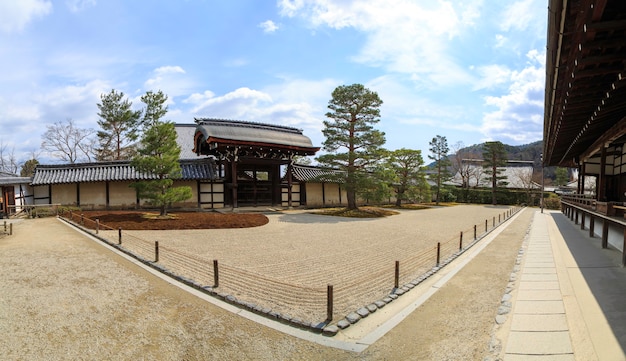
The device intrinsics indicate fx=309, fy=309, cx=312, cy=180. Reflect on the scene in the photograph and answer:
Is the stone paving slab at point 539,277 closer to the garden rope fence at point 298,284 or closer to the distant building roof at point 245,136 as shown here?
the garden rope fence at point 298,284

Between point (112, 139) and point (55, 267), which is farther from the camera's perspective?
point (112, 139)

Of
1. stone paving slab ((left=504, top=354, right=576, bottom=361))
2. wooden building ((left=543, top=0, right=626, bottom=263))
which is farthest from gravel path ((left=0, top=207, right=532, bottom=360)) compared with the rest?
wooden building ((left=543, top=0, right=626, bottom=263))

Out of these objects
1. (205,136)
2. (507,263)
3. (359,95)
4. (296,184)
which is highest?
(359,95)

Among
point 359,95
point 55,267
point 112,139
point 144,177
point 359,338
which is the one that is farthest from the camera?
point 112,139

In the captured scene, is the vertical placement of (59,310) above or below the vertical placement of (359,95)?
below

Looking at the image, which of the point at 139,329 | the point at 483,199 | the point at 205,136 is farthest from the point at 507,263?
the point at 483,199

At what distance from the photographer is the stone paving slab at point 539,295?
5844mm

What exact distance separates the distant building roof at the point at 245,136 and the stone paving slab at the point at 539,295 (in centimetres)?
1840

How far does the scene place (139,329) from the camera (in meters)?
4.60

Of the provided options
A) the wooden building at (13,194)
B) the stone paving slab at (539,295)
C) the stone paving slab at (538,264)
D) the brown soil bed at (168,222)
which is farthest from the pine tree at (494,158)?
the wooden building at (13,194)

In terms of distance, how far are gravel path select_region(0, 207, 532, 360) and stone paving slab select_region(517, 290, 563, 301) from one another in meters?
0.40

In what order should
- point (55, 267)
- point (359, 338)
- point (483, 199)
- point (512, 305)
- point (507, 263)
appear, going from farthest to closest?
point (483, 199) → point (507, 263) → point (55, 267) → point (512, 305) → point (359, 338)

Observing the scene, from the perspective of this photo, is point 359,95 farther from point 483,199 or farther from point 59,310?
point 483,199

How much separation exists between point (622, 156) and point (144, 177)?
27235 millimetres
